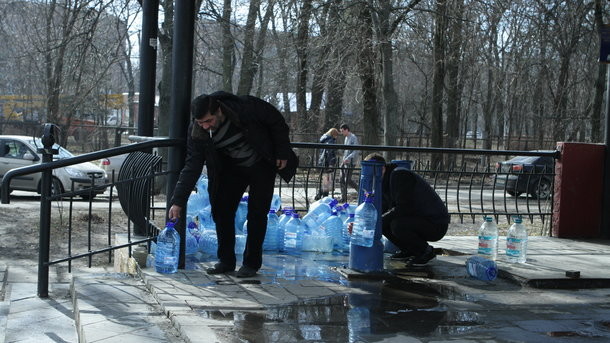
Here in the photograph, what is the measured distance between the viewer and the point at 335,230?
25.0 feet

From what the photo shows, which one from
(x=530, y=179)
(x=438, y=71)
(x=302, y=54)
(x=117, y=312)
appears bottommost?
(x=117, y=312)

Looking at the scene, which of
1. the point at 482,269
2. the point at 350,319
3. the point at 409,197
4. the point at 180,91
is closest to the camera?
the point at 350,319

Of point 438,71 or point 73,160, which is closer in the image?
point 73,160

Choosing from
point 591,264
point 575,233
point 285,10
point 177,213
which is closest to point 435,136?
point 285,10

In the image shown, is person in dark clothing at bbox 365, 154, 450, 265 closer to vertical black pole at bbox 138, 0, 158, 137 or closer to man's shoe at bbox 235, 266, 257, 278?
man's shoe at bbox 235, 266, 257, 278

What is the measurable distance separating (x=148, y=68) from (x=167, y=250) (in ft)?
8.40

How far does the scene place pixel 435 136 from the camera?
30656 millimetres

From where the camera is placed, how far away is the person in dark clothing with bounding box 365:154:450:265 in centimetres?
682

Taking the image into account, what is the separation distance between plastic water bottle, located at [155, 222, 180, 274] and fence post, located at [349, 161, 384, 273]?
1.55 meters

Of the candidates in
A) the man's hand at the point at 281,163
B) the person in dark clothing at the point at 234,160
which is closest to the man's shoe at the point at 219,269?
the person in dark clothing at the point at 234,160

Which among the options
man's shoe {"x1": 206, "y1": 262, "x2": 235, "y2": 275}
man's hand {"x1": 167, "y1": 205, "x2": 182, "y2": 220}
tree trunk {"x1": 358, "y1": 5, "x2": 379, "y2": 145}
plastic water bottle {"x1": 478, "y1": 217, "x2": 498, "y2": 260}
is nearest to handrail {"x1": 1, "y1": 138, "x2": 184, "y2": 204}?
man's hand {"x1": 167, "y1": 205, "x2": 182, "y2": 220}

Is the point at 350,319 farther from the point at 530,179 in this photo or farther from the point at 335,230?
the point at 530,179

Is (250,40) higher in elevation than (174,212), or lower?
higher

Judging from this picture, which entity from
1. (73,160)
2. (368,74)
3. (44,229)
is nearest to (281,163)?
(73,160)
